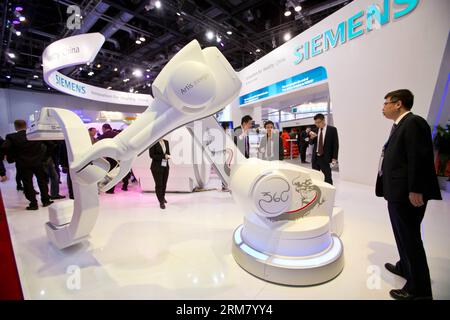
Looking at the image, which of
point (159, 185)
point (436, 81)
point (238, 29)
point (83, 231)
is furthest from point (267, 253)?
point (238, 29)

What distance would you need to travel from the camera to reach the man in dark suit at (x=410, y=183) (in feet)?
4.53

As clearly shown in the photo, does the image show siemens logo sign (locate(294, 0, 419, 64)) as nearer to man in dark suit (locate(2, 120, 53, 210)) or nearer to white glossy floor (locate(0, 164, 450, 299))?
white glossy floor (locate(0, 164, 450, 299))

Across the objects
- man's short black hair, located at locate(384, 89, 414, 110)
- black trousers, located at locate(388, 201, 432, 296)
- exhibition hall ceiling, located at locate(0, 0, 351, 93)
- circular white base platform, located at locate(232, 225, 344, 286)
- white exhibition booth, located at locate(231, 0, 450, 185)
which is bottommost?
circular white base platform, located at locate(232, 225, 344, 286)

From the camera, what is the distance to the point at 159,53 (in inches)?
394

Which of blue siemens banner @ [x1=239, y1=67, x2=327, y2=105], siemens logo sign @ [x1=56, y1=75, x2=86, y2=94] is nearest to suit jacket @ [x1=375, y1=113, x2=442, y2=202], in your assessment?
blue siemens banner @ [x1=239, y1=67, x2=327, y2=105]

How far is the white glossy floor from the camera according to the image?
1.63 metres

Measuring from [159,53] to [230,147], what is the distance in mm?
9934

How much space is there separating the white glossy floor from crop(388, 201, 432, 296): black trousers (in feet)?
0.72

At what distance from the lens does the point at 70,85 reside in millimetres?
8484

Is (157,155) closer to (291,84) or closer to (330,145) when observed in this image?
(330,145)

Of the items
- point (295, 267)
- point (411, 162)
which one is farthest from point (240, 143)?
point (411, 162)

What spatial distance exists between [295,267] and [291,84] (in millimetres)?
6084
